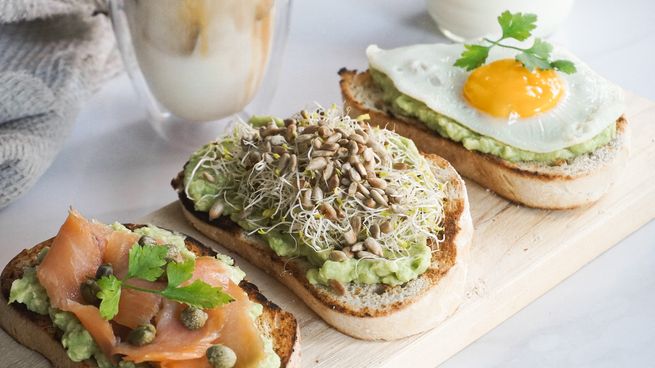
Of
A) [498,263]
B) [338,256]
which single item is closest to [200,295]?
[338,256]

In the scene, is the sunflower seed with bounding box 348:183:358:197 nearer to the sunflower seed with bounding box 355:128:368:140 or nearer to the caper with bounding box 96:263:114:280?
the sunflower seed with bounding box 355:128:368:140

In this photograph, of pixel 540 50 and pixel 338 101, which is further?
pixel 338 101

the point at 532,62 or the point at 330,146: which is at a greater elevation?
the point at 330,146

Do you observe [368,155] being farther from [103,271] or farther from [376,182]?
[103,271]

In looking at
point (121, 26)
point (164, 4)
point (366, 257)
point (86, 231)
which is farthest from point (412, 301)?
point (121, 26)

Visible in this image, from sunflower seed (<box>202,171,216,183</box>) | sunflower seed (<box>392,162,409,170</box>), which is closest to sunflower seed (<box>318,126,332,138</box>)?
sunflower seed (<box>392,162,409,170</box>)

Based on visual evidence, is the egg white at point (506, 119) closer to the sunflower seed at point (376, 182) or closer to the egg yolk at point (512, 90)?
the egg yolk at point (512, 90)

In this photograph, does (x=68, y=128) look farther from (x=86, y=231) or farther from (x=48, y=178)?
(x=86, y=231)
